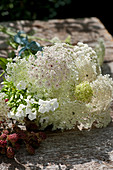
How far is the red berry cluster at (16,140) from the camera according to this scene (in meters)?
0.98

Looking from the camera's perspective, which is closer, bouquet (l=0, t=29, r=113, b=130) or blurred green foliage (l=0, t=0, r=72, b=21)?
bouquet (l=0, t=29, r=113, b=130)

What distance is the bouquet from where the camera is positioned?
989 millimetres

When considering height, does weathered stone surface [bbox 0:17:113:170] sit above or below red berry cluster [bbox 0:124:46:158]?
below

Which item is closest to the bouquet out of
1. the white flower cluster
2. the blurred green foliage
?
the white flower cluster

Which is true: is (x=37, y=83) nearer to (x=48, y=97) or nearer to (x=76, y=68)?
(x=48, y=97)

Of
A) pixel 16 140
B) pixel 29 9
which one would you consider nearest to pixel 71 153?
pixel 16 140

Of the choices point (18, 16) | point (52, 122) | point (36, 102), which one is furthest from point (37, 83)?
point (18, 16)

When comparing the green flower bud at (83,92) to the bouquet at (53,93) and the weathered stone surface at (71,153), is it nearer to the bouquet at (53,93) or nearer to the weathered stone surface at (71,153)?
the bouquet at (53,93)

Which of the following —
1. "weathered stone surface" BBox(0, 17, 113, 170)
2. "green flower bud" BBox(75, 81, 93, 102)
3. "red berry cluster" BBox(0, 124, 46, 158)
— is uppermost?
"green flower bud" BBox(75, 81, 93, 102)

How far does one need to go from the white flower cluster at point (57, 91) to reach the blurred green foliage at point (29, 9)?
6.21 ft

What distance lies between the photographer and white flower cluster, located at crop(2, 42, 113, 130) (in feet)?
3.24

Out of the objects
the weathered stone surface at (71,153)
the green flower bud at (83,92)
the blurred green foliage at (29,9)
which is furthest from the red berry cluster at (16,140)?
the blurred green foliage at (29,9)

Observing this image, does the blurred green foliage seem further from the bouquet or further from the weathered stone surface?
the weathered stone surface

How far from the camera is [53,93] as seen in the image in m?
1.04
